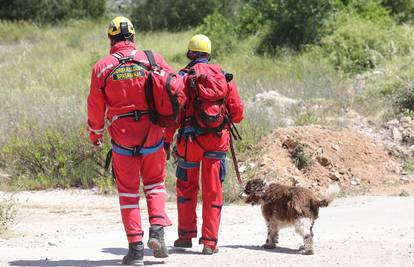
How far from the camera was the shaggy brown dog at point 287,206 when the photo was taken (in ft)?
24.9

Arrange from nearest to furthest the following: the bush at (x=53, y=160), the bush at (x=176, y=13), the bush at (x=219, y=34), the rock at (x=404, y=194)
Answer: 1. the rock at (x=404, y=194)
2. the bush at (x=53, y=160)
3. the bush at (x=219, y=34)
4. the bush at (x=176, y=13)

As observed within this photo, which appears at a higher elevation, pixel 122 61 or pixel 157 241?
pixel 122 61

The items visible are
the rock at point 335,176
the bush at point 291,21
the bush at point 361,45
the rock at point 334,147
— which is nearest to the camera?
the rock at point 335,176

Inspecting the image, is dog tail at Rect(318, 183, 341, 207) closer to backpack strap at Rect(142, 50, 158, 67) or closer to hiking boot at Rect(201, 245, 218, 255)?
hiking boot at Rect(201, 245, 218, 255)

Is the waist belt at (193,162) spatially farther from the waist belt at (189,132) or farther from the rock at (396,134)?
the rock at (396,134)

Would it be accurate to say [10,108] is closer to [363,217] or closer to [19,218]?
[19,218]

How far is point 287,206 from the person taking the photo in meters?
7.70

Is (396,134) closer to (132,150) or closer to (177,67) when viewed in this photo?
(132,150)

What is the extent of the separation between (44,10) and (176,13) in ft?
27.2

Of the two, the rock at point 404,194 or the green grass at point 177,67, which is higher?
the green grass at point 177,67

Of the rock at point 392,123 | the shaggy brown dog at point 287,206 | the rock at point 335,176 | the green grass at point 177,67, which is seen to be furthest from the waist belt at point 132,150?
the rock at point 392,123

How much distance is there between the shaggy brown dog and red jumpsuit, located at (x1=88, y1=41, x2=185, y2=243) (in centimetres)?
114

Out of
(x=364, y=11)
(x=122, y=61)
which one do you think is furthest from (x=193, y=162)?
(x=364, y=11)

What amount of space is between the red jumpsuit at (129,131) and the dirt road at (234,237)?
1.65ft
